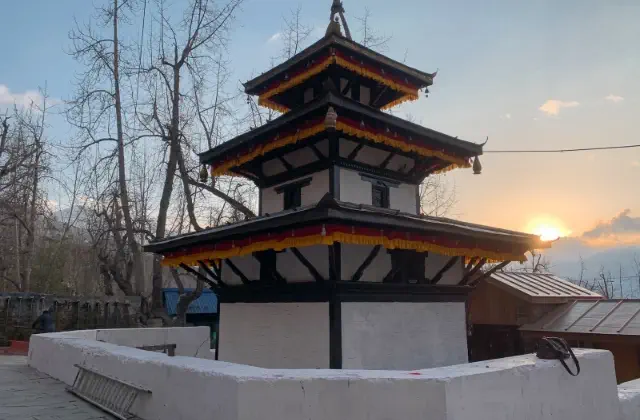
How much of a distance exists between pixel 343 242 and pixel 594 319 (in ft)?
23.4

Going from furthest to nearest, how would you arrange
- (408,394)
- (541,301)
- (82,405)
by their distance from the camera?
(541,301)
(82,405)
(408,394)

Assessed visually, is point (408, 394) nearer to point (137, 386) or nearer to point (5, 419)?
point (137, 386)

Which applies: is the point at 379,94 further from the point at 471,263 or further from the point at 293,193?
the point at 471,263

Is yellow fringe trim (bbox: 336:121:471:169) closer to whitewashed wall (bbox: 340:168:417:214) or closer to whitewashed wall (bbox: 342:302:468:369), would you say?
whitewashed wall (bbox: 340:168:417:214)

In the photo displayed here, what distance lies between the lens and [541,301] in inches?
448

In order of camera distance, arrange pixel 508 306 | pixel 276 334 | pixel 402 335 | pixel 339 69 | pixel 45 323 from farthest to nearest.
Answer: pixel 45 323 < pixel 508 306 < pixel 339 69 < pixel 276 334 < pixel 402 335

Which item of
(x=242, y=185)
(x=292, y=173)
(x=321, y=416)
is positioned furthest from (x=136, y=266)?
(x=321, y=416)

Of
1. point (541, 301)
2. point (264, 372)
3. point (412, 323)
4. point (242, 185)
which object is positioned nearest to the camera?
point (264, 372)

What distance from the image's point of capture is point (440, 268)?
950 centimetres

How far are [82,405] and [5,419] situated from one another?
3.36 feet

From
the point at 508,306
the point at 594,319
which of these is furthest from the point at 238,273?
the point at 594,319

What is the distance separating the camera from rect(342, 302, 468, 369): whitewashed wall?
297 inches

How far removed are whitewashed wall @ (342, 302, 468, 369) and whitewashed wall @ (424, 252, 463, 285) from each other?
51 cm

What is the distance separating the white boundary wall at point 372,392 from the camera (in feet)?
13.8
